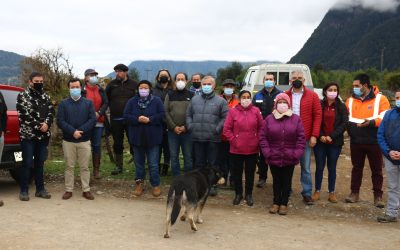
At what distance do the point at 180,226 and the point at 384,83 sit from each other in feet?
153

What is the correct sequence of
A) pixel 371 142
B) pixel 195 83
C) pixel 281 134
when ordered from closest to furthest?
pixel 281 134
pixel 371 142
pixel 195 83

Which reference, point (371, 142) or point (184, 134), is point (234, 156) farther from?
point (371, 142)

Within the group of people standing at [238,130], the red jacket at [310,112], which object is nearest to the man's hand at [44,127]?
the group of people standing at [238,130]

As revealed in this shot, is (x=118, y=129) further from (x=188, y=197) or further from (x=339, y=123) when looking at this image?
(x=339, y=123)

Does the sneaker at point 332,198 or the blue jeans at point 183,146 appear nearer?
the sneaker at point 332,198

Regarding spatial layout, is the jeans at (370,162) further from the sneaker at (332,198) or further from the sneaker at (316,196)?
the sneaker at (316,196)

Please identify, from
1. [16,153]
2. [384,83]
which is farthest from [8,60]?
[16,153]

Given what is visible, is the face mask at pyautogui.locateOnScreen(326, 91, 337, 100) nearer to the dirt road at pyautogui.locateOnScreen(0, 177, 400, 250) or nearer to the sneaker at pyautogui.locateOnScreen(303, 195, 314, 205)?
A: the sneaker at pyautogui.locateOnScreen(303, 195, 314, 205)

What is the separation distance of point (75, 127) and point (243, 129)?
2614mm

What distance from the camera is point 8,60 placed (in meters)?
148

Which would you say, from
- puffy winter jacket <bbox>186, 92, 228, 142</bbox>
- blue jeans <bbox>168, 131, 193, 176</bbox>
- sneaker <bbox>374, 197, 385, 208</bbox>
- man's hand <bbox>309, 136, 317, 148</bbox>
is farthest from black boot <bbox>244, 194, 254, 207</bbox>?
sneaker <bbox>374, 197, 385, 208</bbox>

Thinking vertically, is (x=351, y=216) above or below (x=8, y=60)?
below

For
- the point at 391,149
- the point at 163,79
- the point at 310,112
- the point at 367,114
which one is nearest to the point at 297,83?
the point at 310,112

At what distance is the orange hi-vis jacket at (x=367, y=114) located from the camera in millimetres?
6203
